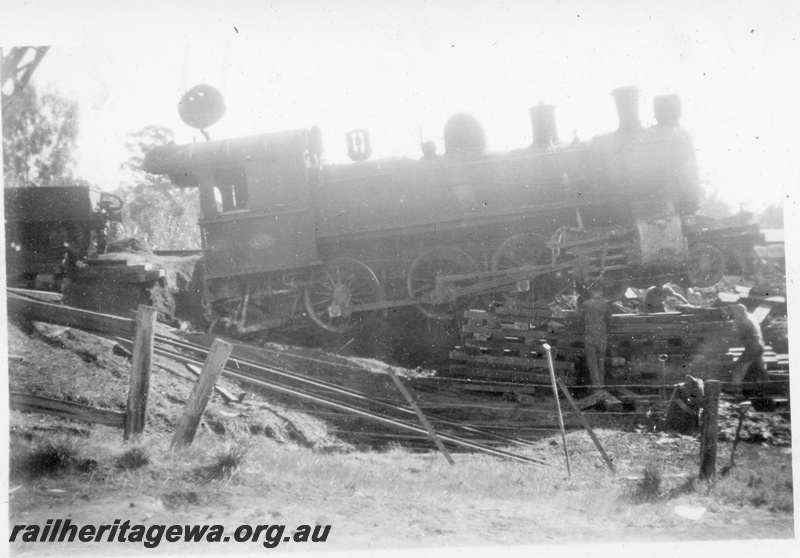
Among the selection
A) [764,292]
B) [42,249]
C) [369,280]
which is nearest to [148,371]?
[369,280]

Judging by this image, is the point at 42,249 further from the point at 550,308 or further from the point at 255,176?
the point at 550,308

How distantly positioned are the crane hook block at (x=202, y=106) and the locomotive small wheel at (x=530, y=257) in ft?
14.9

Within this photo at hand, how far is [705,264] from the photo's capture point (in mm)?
8180

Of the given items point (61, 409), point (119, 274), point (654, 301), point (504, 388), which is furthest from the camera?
point (119, 274)

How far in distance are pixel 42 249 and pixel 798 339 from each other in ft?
34.6

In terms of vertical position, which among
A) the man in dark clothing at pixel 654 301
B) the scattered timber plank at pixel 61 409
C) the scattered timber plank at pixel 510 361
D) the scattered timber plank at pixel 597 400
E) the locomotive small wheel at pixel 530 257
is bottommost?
the scattered timber plank at pixel 597 400

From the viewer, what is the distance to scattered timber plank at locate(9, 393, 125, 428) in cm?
448

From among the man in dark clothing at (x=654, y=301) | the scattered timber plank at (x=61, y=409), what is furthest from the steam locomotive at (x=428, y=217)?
the scattered timber plank at (x=61, y=409)

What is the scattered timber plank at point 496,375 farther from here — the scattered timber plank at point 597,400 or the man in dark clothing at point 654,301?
the man in dark clothing at point 654,301

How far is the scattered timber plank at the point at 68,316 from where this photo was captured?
4.71 m

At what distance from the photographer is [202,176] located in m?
9.31

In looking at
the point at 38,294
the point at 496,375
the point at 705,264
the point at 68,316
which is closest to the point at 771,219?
the point at 705,264

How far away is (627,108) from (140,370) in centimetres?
723

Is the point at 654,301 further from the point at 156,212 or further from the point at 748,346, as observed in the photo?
the point at 156,212
